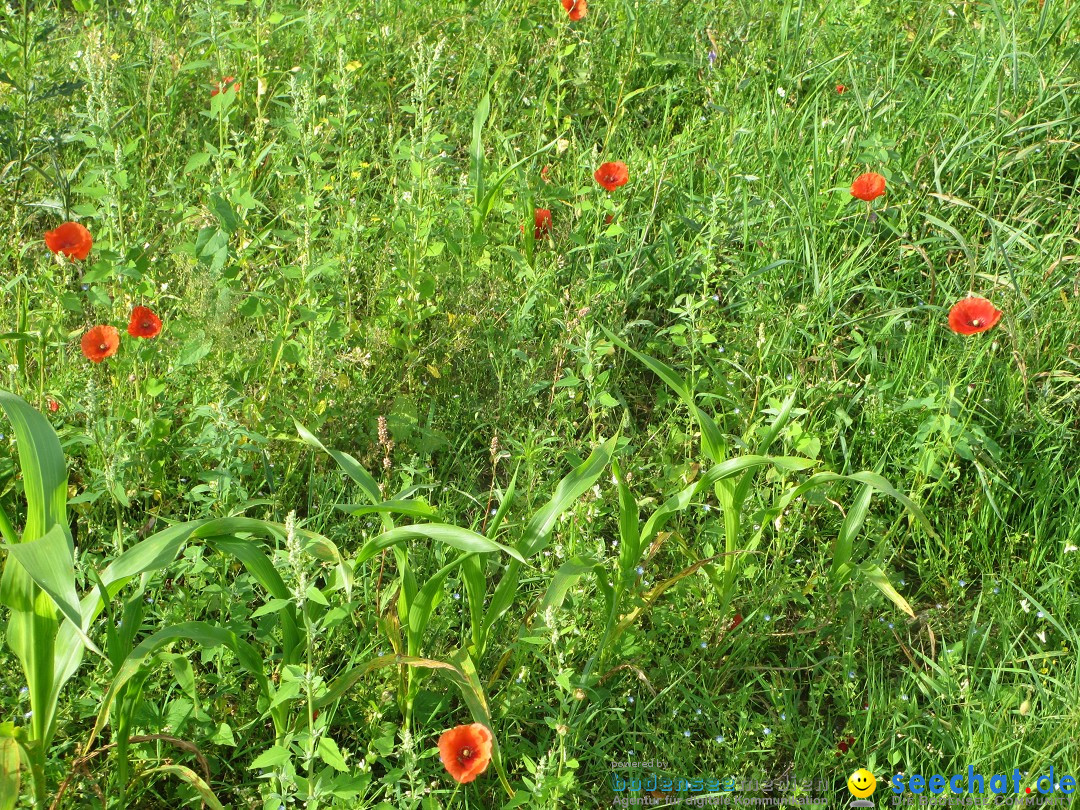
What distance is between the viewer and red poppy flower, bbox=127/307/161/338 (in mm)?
2289

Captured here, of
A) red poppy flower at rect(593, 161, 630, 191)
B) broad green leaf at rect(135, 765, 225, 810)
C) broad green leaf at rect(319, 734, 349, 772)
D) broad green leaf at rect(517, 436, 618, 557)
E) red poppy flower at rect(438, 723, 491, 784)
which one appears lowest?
broad green leaf at rect(135, 765, 225, 810)

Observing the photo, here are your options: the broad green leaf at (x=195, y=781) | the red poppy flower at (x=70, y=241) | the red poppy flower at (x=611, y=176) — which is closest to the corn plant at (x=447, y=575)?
the broad green leaf at (x=195, y=781)

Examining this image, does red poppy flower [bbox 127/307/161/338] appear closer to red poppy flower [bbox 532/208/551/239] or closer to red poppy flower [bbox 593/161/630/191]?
red poppy flower [bbox 532/208/551/239]

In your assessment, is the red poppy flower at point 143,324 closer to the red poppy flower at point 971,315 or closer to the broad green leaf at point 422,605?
the broad green leaf at point 422,605

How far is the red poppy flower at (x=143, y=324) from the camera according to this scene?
229 cm

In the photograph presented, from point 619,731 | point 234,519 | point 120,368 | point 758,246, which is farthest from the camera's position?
point 758,246

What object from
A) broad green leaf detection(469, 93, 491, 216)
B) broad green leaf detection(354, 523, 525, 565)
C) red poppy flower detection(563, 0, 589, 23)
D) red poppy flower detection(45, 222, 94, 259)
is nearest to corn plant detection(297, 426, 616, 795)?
broad green leaf detection(354, 523, 525, 565)

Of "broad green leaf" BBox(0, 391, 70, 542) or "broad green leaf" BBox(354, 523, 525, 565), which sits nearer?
"broad green leaf" BBox(0, 391, 70, 542)

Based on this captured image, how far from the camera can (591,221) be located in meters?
3.25

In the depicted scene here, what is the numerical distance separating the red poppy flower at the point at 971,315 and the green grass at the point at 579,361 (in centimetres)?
20

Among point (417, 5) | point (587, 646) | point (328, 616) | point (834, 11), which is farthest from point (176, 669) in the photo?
point (834, 11)

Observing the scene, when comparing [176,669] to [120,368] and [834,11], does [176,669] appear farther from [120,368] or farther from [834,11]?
[834,11]

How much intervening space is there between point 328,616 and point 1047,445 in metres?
2.10

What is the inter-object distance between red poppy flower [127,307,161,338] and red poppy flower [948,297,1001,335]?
2023 millimetres
